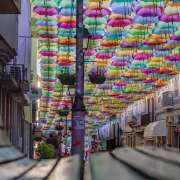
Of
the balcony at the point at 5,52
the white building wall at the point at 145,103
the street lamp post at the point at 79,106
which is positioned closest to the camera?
the street lamp post at the point at 79,106

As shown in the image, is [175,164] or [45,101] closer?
[175,164]

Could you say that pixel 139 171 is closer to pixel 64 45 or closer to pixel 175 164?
pixel 175 164

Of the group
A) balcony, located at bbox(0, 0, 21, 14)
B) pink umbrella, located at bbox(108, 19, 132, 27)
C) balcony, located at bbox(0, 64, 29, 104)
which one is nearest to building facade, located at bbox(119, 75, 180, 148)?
pink umbrella, located at bbox(108, 19, 132, 27)

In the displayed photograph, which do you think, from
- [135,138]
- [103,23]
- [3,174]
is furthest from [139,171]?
[135,138]

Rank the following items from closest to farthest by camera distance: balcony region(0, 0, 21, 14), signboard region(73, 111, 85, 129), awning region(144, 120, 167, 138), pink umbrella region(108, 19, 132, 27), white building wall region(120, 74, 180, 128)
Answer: signboard region(73, 111, 85, 129)
balcony region(0, 0, 21, 14)
pink umbrella region(108, 19, 132, 27)
white building wall region(120, 74, 180, 128)
awning region(144, 120, 167, 138)

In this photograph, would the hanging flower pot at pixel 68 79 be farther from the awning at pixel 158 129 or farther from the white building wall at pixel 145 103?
the awning at pixel 158 129

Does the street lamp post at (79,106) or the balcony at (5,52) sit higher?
the balcony at (5,52)

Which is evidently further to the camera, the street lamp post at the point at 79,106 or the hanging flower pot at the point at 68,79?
the hanging flower pot at the point at 68,79

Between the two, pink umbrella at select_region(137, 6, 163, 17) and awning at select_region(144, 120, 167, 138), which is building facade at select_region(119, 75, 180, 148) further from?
pink umbrella at select_region(137, 6, 163, 17)

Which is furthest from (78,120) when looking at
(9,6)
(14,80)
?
(14,80)

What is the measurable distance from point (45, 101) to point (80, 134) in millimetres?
38632

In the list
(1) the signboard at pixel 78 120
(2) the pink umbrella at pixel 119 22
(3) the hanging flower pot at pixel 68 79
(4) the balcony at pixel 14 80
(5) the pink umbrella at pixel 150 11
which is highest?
(5) the pink umbrella at pixel 150 11

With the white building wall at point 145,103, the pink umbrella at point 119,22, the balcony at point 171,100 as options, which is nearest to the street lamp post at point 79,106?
the pink umbrella at point 119,22

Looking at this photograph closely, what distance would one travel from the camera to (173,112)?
108ft
